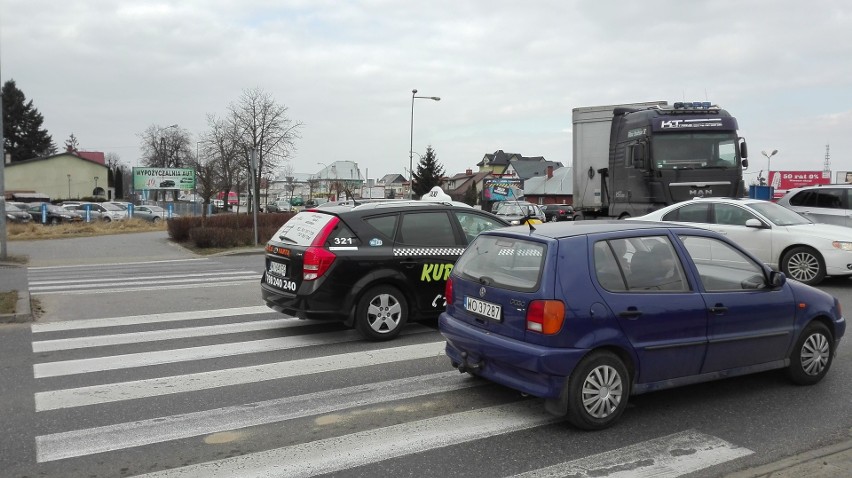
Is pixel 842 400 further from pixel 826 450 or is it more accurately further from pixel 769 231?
pixel 769 231

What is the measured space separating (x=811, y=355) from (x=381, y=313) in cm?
425

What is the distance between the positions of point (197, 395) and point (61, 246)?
22.7 m

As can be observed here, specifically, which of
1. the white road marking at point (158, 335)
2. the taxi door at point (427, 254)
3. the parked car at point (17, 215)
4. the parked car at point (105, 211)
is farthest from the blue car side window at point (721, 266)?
the parked car at point (105, 211)

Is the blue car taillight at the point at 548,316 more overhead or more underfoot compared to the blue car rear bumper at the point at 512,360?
more overhead

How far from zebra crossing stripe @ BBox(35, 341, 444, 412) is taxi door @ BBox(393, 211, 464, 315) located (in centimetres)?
62

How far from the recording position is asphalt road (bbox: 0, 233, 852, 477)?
445 centimetres

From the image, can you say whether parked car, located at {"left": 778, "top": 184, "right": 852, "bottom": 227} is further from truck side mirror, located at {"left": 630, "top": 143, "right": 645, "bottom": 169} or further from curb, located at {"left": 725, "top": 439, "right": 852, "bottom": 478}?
curb, located at {"left": 725, "top": 439, "right": 852, "bottom": 478}

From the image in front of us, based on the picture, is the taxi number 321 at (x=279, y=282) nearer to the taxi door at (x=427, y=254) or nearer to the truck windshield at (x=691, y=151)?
the taxi door at (x=427, y=254)

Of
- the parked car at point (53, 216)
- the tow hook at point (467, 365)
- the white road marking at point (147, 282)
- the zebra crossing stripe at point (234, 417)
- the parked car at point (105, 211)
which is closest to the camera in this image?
the zebra crossing stripe at point (234, 417)

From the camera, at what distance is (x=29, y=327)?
29.4 ft

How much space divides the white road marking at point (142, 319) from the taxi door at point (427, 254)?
2.93 metres

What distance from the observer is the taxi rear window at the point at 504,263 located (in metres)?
5.18

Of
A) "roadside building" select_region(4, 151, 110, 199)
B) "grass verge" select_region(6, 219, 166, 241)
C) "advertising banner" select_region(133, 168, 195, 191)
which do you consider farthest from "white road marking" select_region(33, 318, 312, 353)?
"roadside building" select_region(4, 151, 110, 199)

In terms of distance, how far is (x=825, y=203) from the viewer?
1469 cm
